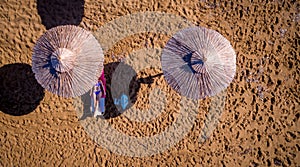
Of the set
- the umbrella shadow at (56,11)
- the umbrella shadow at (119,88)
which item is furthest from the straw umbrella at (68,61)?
the umbrella shadow at (56,11)

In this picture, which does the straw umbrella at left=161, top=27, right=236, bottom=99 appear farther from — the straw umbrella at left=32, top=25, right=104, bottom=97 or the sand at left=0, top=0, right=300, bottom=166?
the straw umbrella at left=32, top=25, right=104, bottom=97

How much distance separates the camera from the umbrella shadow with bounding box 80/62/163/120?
613 centimetres

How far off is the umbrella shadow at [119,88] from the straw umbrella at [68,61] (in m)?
0.76

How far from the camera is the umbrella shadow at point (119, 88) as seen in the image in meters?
6.13

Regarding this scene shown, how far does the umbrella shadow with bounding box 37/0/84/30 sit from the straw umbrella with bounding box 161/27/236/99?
2180 millimetres

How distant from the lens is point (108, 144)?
6.16m

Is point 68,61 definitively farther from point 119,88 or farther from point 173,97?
point 173,97

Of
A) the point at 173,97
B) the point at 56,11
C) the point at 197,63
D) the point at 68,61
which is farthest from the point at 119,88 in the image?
the point at 56,11

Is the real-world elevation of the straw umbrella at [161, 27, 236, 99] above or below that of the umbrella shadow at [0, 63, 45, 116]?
above

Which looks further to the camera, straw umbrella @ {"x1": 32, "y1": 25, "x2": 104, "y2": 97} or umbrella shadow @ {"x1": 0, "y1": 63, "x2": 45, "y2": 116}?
umbrella shadow @ {"x1": 0, "y1": 63, "x2": 45, "y2": 116}

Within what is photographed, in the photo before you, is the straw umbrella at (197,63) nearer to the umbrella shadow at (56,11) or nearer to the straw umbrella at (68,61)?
the straw umbrella at (68,61)

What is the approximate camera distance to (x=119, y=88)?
20.2ft

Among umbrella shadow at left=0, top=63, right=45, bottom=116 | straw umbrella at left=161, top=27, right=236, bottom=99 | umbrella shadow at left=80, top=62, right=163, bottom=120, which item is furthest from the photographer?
umbrella shadow at left=80, top=62, right=163, bottom=120

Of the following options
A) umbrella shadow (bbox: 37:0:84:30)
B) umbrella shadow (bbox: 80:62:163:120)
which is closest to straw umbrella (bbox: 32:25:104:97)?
umbrella shadow (bbox: 80:62:163:120)
